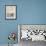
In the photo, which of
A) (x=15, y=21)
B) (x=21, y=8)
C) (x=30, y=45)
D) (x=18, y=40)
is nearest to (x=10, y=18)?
(x=15, y=21)

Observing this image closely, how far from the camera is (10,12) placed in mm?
4859

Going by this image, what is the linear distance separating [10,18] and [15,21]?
0.21m

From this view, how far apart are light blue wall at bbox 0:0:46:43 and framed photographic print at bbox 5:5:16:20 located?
12cm

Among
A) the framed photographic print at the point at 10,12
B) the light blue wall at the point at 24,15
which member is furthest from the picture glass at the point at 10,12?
the light blue wall at the point at 24,15

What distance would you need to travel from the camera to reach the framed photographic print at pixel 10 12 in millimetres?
4836

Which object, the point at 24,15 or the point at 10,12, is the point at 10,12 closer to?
the point at 10,12

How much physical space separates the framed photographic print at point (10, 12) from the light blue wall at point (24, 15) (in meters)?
0.12

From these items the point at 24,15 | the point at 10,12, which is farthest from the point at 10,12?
the point at 24,15

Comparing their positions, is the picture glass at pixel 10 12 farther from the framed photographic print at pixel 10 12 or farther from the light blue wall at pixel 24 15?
the light blue wall at pixel 24 15

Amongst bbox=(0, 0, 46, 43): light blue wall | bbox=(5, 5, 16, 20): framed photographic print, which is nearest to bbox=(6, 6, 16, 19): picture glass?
bbox=(5, 5, 16, 20): framed photographic print

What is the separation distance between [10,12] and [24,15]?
1.72 ft

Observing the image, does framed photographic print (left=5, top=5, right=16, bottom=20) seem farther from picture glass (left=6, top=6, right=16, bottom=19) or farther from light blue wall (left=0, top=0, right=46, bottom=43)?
light blue wall (left=0, top=0, right=46, bottom=43)

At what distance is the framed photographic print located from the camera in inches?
190

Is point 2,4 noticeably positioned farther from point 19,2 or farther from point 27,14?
point 27,14
